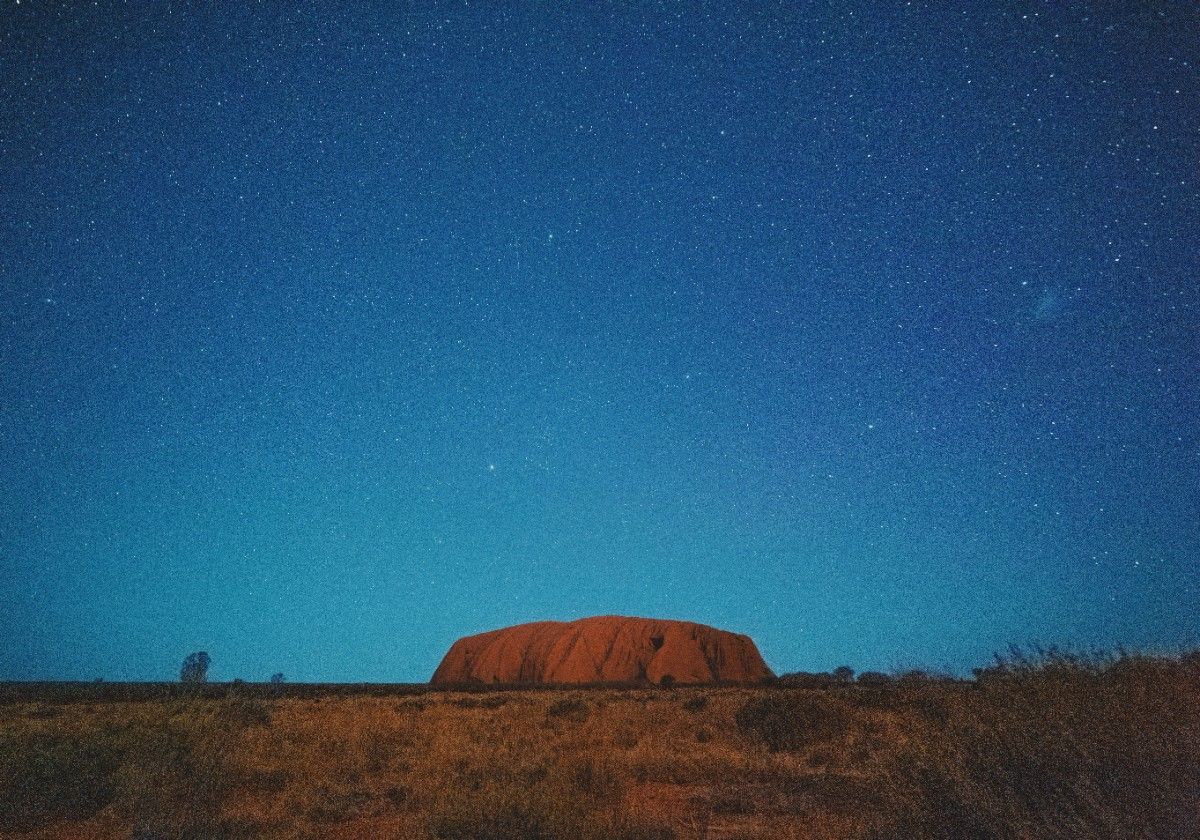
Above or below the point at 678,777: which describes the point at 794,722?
above

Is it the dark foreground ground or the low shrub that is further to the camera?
the low shrub

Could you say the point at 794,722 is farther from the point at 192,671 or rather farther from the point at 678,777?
the point at 192,671

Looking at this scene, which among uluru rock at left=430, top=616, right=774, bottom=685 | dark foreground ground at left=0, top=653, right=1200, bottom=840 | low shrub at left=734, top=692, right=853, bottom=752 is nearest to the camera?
dark foreground ground at left=0, top=653, right=1200, bottom=840

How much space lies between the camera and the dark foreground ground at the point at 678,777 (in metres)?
5.97

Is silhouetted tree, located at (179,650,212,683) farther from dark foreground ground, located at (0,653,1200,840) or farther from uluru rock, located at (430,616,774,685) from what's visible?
uluru rock, located at (430,616,774,685)

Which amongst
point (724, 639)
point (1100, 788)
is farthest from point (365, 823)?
point (724, 639)

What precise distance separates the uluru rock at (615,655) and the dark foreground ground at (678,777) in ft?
198

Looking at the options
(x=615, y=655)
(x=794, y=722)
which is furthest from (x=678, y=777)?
(x=615, y=655)

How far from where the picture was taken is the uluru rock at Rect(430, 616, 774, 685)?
72625mm

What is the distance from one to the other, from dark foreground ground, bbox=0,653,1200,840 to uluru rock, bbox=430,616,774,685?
60.4 meters

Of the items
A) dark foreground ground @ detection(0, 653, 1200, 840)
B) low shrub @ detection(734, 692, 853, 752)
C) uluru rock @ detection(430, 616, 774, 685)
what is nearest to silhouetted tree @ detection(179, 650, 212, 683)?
dark foreground ground @ detection(0, 653, 1200, 840)

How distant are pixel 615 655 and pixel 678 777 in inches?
2692

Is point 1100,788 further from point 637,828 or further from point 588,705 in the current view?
A: point 588,705

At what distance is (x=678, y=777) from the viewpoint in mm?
10500
